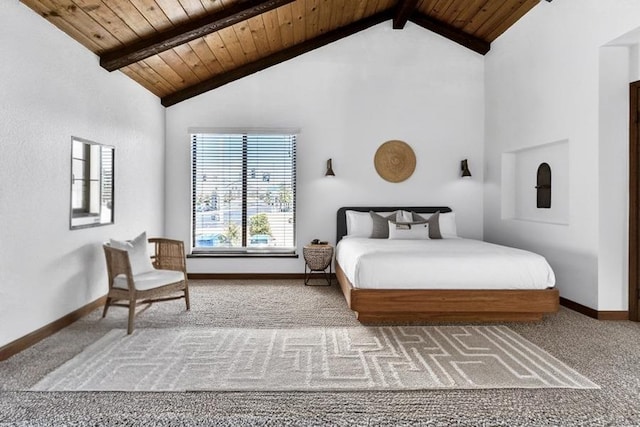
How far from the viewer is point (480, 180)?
6176 millimetres

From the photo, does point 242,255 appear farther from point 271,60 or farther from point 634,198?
point 634,198

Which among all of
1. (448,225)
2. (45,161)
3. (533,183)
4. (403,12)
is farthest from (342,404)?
(403,12)

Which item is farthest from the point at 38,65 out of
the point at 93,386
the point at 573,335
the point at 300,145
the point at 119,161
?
the point at 573,335

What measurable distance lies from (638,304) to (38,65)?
544cm

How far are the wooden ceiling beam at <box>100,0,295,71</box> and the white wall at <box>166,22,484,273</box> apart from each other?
5.90 feet

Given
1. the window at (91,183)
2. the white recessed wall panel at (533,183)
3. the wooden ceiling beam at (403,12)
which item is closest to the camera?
the window at (91,183)

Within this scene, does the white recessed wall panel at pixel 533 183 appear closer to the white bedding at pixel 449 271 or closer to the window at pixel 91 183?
the white bedding at pixel 449 271

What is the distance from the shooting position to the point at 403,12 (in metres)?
5.55

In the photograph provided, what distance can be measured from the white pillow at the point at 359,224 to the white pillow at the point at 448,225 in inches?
37.5

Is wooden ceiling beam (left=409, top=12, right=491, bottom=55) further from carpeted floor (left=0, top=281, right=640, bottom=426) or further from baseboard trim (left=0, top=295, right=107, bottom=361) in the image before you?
baseboard trim (left=0, top=295, right=107, bottom=361)

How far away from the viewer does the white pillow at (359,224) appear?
223 inches

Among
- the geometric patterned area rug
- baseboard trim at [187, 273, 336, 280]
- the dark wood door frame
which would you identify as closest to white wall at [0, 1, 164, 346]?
the geometric patterned area rug

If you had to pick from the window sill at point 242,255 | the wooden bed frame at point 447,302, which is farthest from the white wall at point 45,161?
the wooden bed frame at point 447,302

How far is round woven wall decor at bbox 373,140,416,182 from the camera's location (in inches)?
238
